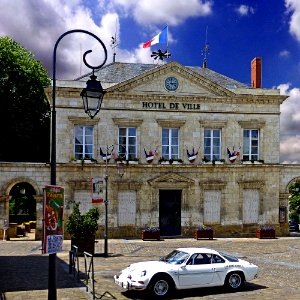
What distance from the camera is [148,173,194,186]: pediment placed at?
31875 millimetres

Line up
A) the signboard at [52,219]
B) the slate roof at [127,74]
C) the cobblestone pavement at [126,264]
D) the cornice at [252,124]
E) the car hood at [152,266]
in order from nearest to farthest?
the signboard at [52,219], the car hood at [152,266], the cobblestone pavement at [126,264], the cornice at [252,124], the slate roof at [127,74]

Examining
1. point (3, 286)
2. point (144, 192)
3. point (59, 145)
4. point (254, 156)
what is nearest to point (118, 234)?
point (144, 192)

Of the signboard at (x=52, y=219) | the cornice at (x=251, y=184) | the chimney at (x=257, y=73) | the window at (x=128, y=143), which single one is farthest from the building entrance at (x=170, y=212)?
the signboard at (x=52, y=219)

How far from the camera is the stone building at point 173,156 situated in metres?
31.1

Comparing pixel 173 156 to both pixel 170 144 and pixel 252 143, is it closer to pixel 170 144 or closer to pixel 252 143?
pixel 170 144

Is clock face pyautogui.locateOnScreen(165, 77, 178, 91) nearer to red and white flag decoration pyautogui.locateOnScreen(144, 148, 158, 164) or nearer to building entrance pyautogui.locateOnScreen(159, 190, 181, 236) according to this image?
red and white flag decoration pyautogui.locateOnScreen(144, 148, 158, 164)

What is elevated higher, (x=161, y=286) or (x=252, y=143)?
(x=252, y=143)

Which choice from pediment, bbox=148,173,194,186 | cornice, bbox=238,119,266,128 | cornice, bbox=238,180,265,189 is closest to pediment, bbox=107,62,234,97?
cornice, bbox=238,119,266,128

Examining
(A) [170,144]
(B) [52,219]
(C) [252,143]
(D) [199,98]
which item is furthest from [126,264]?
(C) [252,143]

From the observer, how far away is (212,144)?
3300 centimetres

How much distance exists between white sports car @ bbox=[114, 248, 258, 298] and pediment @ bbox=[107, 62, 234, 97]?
18.6 metres

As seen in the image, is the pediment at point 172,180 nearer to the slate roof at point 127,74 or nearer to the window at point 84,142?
the window at point 84,142

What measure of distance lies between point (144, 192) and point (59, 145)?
6.52 metres

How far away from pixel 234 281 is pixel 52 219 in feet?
23.1
